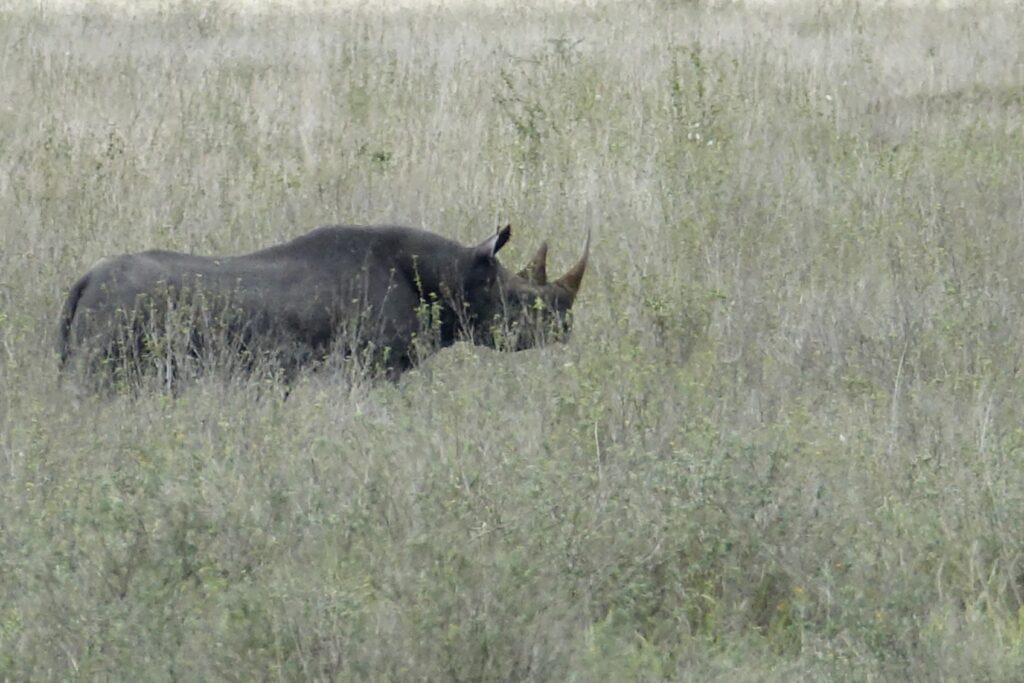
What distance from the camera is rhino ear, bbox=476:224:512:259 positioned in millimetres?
9125

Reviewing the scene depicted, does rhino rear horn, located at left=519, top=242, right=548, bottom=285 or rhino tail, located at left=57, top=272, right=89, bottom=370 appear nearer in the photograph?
rhino tail, located at left=57, top=272, right=89, bottom=370

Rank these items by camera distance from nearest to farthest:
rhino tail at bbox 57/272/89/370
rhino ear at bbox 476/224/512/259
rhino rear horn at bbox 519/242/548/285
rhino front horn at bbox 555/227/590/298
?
rhino tail at bbox 57/272/89/370 → rhino ear at bbox 476/224/512/259 → rhino front horn at bbox 555/227/590/298 → rhino rear horn at bbox 519/242/548/285

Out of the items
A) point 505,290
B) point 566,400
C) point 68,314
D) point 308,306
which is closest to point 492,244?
point 505,290

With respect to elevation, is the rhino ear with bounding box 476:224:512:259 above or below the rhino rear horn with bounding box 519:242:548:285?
above

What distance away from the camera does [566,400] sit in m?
6.55

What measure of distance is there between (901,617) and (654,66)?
9877 millimetres

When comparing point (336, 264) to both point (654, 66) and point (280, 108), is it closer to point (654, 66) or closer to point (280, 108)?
point (280, 108)

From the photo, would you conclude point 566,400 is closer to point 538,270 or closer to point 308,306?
point 308,306

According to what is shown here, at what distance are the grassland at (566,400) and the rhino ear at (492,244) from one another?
647 millimetres

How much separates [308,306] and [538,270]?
61.6 inches

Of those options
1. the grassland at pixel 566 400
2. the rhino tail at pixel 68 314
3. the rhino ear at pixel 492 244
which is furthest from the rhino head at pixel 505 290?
the rhino tail at pixel 68 314

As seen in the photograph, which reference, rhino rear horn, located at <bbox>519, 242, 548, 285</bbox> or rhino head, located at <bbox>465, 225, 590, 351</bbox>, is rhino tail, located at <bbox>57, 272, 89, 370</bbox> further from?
rhino rear horn, located at <bbox>519, 242, 548, 285</bbox>

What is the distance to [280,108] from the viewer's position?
1332 cm

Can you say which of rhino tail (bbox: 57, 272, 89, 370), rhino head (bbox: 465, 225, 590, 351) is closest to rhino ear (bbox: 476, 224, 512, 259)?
rhino head (bbox: 465, 225, 590, 351)
